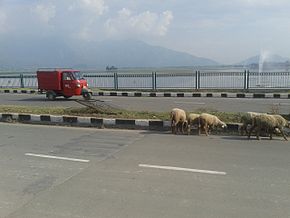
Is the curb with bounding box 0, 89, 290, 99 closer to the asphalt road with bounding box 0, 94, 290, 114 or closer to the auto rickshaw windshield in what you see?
the asphalt road with bounding box 0, 94, 290, 114

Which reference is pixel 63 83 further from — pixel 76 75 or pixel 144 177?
pixel 144 177

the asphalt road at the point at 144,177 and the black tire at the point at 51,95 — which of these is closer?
the asphalt road at the point at 144,177

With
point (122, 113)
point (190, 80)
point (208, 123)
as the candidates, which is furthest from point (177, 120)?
point (190, 80)

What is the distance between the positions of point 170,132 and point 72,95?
10.1 meters

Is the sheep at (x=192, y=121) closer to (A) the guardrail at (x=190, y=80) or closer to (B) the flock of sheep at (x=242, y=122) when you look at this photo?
(B) the flock of sheep at (x=242, y=122)

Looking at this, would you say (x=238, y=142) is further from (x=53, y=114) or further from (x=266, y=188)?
(x=53, y=114)

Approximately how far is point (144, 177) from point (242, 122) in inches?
171

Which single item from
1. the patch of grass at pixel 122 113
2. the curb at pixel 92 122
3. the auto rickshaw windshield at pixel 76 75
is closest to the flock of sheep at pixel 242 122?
the curb at pixel 92 122

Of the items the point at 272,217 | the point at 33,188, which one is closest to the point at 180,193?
the point at 272,217

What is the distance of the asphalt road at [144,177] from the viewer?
4.07m

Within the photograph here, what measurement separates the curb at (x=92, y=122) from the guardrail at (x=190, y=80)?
11591 mm

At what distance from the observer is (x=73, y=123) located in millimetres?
10422

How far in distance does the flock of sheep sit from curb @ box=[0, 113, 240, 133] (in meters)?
0.52

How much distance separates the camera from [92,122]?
33.5 ft
